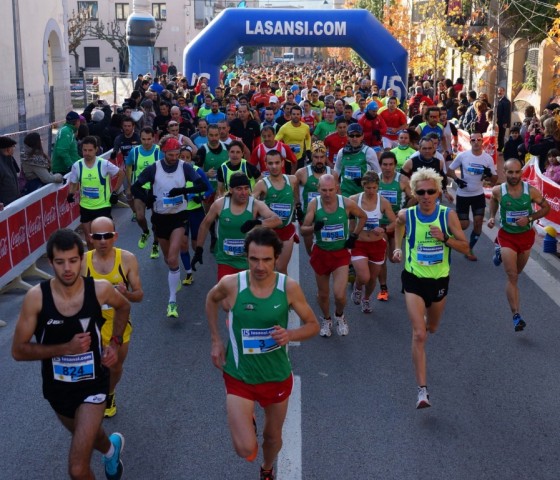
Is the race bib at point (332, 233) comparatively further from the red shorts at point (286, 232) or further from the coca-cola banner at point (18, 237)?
the coca-cola banner at point (18, 237)

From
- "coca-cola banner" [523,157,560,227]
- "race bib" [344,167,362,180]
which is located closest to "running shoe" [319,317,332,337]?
"race bib" [344,167,362,180]

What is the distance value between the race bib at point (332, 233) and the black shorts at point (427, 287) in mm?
1362

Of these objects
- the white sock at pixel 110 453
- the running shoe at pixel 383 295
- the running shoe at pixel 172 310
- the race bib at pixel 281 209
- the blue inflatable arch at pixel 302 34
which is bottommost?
the running shoe at pixel 383 295

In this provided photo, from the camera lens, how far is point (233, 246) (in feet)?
25.2

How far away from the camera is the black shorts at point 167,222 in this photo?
9.47m

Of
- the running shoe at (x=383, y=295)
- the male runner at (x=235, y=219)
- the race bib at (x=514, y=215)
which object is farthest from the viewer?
the running shoe at (x=383, y=295)

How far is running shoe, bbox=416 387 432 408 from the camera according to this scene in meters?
6.23

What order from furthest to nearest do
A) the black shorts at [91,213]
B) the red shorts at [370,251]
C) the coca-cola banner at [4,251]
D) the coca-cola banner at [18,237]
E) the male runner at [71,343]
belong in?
the black shorts at [91,213], the coca-cola banner at [18,237], the coca-cola banner at [4,251], the red shorts at [370,251], the male runner at [71,343]

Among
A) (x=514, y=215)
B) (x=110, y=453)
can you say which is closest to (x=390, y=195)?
(x=514, y=215)

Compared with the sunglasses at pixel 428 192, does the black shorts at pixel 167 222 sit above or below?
below

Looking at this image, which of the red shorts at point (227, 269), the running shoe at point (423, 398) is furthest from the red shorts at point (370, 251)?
the running shoe at point (423, 398)

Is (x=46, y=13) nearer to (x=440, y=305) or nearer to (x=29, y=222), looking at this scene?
(x=29, y=222)

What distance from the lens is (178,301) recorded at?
9.67 metres

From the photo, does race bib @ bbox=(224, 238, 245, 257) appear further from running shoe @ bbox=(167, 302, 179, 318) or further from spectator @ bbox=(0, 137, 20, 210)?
spectator @ bbox=(0, 137, 20, 210)
